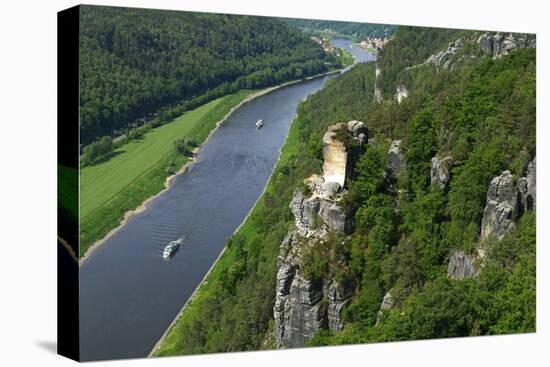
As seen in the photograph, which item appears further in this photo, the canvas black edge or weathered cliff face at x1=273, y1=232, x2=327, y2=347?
weathered cliff face at x1=273, y1=232, x2=327, y2=347

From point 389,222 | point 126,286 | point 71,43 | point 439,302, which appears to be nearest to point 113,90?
point 71,43

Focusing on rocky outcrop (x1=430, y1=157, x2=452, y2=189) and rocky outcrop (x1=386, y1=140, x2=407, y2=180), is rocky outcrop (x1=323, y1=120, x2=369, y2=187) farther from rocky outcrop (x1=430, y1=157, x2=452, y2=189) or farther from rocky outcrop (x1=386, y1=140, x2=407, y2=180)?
rocky outcrop (x1=430, y1=157, x2=452, y2=189)

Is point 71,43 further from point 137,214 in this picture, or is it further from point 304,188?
point 304,188

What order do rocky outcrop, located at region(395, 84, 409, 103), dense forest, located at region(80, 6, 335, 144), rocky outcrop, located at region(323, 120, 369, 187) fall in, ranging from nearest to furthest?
dense forest, located at region(80, 6, 335, 144)
rocky outcrop, located at region(323, 120, 369, 187)
rocky outcrop, located at region(395, 84, 409, 103)

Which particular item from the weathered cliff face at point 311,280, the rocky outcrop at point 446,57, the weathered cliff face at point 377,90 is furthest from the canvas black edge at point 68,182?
the rocky outcrop at point 446,57

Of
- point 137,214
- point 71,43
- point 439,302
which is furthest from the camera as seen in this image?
point 439,302

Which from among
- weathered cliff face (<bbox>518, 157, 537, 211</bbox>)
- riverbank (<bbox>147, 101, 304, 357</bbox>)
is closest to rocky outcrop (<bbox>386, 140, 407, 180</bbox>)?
riverbank (<bbox>147, 101, 304, 357</bbox>)

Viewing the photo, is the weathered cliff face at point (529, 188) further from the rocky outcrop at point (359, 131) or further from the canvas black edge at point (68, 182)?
the canvas black edge at point (68, 182)
